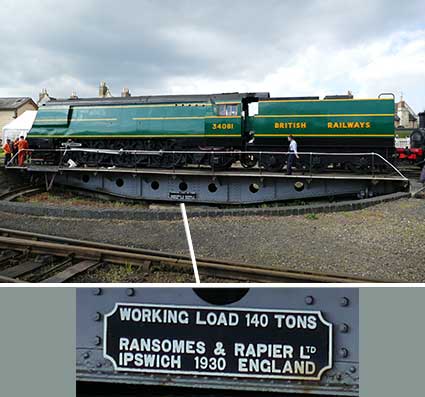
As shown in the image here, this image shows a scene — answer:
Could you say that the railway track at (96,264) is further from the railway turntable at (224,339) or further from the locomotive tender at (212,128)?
the locomotive tender at (212,128)

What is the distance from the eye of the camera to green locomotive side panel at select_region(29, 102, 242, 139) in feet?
50.0

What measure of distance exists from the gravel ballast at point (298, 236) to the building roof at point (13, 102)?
47.9 meters

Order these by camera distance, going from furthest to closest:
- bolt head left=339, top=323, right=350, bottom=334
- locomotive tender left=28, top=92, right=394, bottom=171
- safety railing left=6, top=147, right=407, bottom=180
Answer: locomotive tender left=28, top=92, right=394, bottom=171 → safety railing left=6, top=147, right=407, bottom=180 → bolt head left=339, top=323, right=350, bottom=334

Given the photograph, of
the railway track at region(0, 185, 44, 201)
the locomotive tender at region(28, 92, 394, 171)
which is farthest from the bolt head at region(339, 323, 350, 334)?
the railway track at region(0, 185, 44, 201)

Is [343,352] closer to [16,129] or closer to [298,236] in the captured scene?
[298,236]

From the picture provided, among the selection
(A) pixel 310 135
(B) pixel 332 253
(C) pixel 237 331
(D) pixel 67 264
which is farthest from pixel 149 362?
(A) pixel 310 135

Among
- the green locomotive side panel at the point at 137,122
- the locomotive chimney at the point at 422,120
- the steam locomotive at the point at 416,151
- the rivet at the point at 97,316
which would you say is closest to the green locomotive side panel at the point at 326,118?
the green locomotive side panel at the point at 137,122

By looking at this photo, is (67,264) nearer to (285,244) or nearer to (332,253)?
(285,244)

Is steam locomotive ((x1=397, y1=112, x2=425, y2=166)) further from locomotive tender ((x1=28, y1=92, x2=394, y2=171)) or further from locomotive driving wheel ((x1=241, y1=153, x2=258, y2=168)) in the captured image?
locomotive driving wheel ((x1=241, y1=153, x2=258, y2=168))

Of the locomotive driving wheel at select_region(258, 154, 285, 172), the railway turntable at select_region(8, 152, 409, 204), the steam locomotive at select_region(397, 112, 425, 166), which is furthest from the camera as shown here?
the steam locomotive at select_region(397, 112, 425, 166)

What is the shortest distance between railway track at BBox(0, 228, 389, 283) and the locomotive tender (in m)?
7.75

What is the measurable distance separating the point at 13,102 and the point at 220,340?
59250 millimetres

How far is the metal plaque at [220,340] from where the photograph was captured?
2.30 metres

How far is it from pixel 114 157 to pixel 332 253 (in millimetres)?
11327
